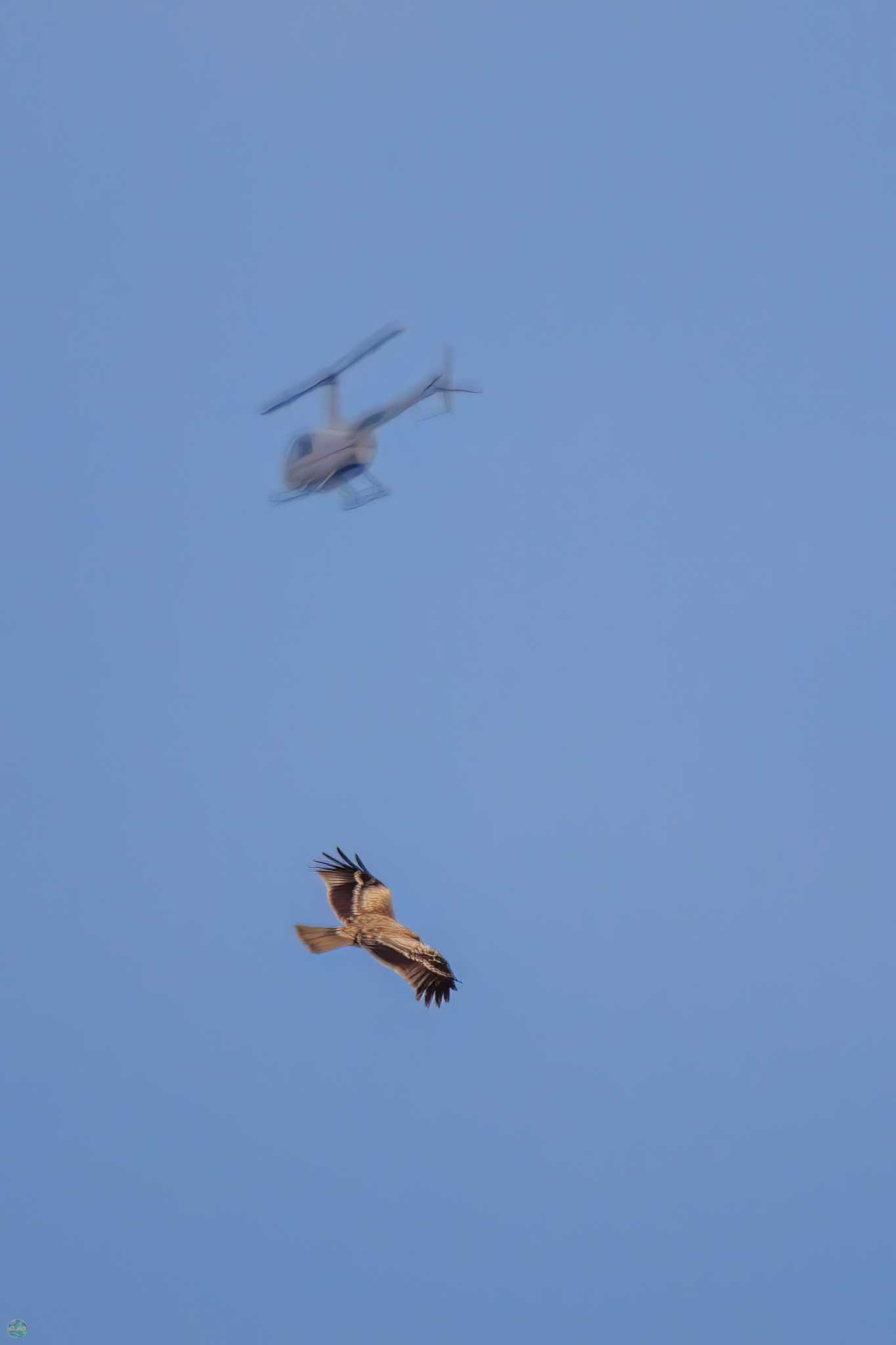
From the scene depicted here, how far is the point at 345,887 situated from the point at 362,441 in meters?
14.6

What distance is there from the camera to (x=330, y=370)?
56.7m

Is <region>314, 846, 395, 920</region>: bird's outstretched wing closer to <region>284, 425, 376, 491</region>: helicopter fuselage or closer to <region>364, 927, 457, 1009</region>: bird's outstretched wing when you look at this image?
<region>364, 927, 457, 1009</region>: bird's outstretched wing

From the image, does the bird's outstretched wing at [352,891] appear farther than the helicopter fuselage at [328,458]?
No

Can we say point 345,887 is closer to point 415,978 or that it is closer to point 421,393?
point 415,978

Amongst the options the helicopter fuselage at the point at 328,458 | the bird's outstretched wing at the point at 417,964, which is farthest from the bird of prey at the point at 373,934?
the helicopter fuselage at the point at 328,458

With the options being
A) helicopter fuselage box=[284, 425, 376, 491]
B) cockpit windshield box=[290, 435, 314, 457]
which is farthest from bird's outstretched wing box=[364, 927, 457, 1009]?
cockpit windshield box=[290, 435, 314, 457]

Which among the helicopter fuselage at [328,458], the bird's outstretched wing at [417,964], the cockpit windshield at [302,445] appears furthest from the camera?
the cockpit windshield at [302,445]

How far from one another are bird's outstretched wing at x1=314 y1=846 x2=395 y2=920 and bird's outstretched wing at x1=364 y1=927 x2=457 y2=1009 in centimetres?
144

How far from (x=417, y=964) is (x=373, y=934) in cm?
138

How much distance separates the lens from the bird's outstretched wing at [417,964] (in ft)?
137

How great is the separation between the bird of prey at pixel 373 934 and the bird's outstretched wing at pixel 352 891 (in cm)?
1

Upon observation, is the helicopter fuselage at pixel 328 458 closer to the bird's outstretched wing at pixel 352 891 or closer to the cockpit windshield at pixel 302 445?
the cockpit windshield at pixel 302 445

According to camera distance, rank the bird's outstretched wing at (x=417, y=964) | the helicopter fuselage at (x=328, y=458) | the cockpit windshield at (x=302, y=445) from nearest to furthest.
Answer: the bird's outstretched wing at (x=417, y=964), the helicopter fuselage at (x=328, y=458), the cockpit windshield at (x=302, y=445)

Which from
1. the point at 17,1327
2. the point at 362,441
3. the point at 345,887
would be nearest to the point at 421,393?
the point at 362,441
